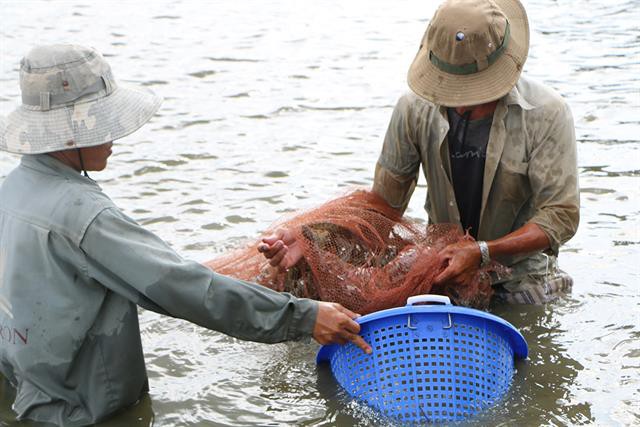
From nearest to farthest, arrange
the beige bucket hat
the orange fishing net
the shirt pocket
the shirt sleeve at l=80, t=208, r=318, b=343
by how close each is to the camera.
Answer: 1. the shirt sleeve at l=80, t=208, r=318, b=343
2. the beige bucket hat
3. the orange fishing net
4. the shirt pocket

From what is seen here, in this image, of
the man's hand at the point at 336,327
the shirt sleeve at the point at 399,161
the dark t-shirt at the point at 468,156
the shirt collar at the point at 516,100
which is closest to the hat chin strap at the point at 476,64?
the shirt collar at the point at 516,100

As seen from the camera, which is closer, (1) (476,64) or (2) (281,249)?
(1) (476,64)

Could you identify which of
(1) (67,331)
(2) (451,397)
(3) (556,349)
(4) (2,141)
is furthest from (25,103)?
(3) (556,349)

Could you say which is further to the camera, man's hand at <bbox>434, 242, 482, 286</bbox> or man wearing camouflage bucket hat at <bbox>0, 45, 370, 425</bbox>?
man's hand at <bbox>434, 242, 482, 286</bbox>

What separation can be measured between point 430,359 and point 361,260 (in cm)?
101

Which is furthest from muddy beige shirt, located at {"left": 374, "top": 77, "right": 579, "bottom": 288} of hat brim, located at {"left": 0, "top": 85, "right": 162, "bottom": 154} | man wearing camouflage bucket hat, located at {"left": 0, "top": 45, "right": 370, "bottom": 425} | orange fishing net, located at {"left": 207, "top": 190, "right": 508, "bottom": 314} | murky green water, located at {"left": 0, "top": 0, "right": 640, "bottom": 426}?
hat brim, located at {"left": 0, "top": 85, "right": 162, "bottom": 154}

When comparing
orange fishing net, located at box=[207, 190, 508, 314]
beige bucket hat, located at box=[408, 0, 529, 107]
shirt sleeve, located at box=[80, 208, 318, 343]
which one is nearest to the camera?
shirt sleeve, located at box=[80, 208, 318, 343]

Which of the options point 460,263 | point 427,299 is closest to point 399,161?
point 460,263

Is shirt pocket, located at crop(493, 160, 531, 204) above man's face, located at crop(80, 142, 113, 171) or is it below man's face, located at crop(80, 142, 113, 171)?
below

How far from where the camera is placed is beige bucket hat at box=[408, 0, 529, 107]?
454 centimetres

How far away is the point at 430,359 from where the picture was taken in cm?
411

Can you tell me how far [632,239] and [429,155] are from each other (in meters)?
1.95

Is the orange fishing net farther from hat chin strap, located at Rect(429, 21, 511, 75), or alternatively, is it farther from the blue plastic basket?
hat chin strap, located at Rect(429, 21, 511, 75)

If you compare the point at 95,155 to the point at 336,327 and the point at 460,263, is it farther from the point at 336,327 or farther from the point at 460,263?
the point at 460,263
